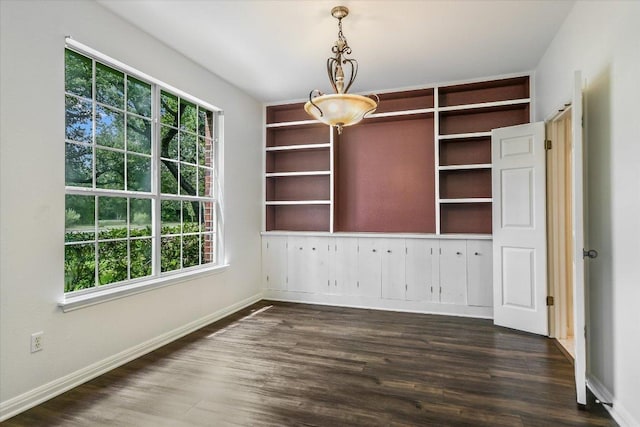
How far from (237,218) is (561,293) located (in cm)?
371

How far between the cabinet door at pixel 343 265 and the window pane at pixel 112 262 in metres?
2.57

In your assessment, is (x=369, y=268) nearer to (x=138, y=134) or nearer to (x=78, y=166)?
(x=138, y=134)

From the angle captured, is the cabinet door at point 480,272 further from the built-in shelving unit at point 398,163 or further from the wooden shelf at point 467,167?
the wooden shelf at point 467,167

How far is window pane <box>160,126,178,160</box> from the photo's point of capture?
364 centimetres

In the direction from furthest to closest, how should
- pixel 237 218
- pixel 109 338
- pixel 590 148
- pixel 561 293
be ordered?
pixel 237 218 < pixel 561 293 < pixel 109 338 < pixel 590 148

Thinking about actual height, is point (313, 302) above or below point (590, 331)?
below

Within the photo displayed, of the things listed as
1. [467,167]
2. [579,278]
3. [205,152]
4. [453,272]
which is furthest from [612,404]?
[205,152]

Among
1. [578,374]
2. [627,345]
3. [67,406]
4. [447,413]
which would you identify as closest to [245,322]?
[67,406]

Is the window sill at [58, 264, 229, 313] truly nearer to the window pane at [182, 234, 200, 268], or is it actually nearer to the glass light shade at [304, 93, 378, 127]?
the window pane at [182, 234, 200, 268]

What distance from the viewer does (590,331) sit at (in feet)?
8.52

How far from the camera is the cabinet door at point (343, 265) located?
4.85m

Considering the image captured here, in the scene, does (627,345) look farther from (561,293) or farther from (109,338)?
(109,338)

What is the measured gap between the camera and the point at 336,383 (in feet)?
8.62

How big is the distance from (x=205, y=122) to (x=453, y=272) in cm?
347
